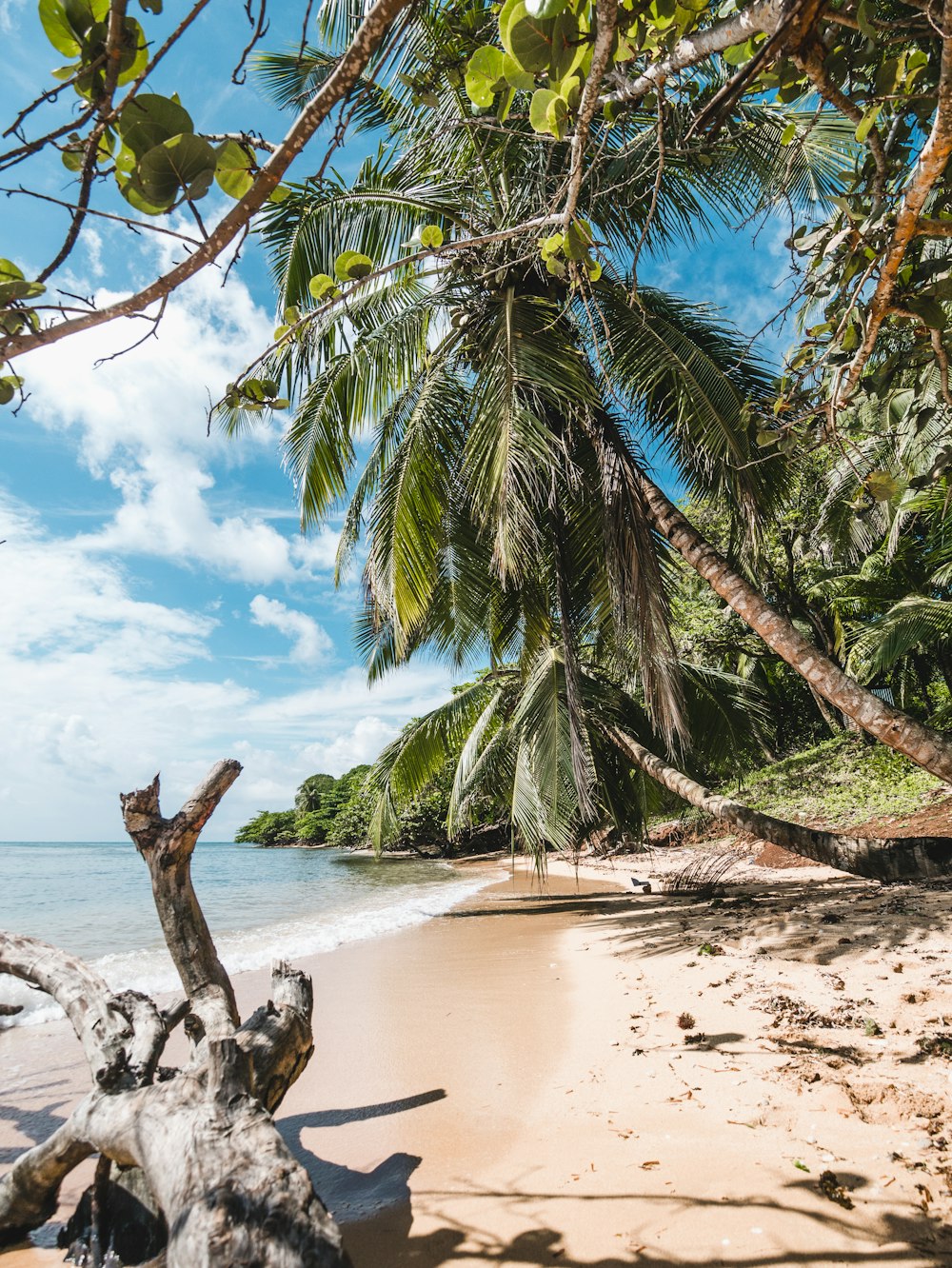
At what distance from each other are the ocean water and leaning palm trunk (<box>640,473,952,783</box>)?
5238mm

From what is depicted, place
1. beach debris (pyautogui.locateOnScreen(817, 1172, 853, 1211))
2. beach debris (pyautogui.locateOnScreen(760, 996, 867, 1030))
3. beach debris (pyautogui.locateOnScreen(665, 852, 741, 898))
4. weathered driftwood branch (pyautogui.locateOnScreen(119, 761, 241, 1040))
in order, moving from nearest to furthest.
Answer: beach debris (pyautogui.locateOnScreen(817, 1172, 853, 1211))
weathered driftwood branch (pyautogui.locateOnScreen(119, 761, 241, 1040))
beach debris (pyautogui.locateOnScreen(760, 996, 867, 1030))
beach debris (pyautogui.locateOnScreen(665, 852, 741, 898))

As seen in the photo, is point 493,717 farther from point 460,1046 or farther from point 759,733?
point 460,1046

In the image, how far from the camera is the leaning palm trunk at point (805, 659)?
350cm

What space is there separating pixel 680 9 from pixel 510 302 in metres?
4.09

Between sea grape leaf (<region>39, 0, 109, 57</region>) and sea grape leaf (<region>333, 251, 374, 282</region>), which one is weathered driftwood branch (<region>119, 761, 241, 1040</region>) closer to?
sea grape leaf (<region>333, 251, 374, 282</region>)

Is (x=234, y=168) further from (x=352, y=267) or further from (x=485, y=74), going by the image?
(x=485, y=74)

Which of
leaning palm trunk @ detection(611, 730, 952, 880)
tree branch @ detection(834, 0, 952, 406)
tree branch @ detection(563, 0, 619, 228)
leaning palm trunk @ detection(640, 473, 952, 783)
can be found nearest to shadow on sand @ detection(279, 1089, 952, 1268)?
leaning palm trunk @ detection(640, 473, 952, 783)

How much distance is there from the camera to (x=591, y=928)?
712cm

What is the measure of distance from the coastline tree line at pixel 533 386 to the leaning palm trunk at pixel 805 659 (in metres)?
0.02

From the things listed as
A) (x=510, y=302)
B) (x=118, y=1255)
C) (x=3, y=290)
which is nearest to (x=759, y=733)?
(x=510, y=302)

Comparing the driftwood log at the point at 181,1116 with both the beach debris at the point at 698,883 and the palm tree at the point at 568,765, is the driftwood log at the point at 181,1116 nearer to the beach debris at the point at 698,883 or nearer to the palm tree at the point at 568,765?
the palm tree at the point at 568,765

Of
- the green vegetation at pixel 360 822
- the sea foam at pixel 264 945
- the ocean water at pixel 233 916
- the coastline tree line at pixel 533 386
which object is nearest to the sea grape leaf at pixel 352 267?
the coastline tree line at pixel 533 386

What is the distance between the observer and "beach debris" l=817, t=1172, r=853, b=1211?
189 cm

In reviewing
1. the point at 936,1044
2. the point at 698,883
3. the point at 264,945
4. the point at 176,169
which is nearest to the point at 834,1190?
the point at 936,1044
